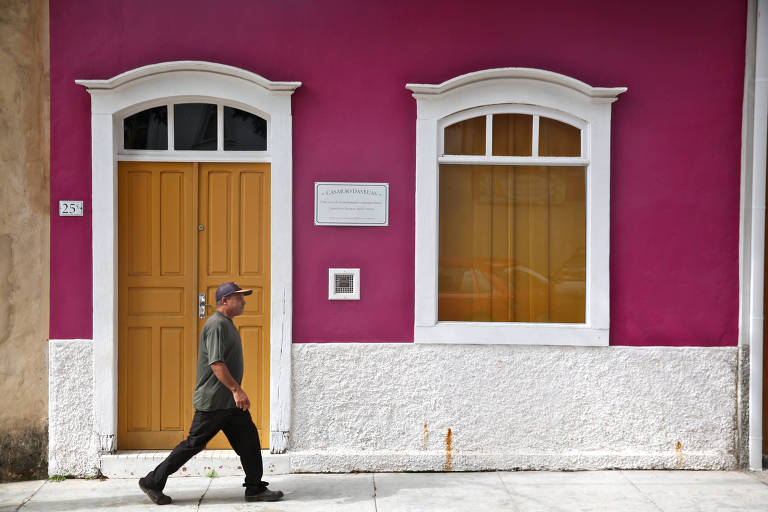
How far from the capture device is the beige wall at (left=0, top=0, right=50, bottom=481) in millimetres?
6070

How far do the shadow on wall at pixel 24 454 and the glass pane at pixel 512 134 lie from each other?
4588 millimetres

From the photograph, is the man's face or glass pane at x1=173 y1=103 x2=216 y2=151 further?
glass pane at x1=173 y1=103 x2=216 y2=151

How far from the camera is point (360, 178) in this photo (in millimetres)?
6293

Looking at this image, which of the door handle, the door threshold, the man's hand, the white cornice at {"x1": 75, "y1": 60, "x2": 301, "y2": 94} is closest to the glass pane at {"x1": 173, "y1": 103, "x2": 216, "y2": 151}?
the white cornice at {"x1": 75, "y1": 60, "x2": 301, "y2": 94}

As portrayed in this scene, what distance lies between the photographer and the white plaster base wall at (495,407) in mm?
6277

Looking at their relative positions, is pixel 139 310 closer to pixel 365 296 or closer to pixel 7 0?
pixel 365 296

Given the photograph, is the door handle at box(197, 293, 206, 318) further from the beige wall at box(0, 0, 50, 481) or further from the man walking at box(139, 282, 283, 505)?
the beige wall at box(0, 0, 50, 481)

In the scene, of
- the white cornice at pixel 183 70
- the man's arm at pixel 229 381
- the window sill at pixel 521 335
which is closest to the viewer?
the man's arm at pixel 229 381

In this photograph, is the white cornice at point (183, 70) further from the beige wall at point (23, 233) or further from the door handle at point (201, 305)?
the door handle at point (201, 305)

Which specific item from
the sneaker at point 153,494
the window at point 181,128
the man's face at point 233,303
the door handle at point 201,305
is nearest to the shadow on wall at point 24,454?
the sneaker at point 153,494

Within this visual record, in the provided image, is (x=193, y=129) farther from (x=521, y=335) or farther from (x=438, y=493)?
(x=438, y=493)

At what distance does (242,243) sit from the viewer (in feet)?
20.8

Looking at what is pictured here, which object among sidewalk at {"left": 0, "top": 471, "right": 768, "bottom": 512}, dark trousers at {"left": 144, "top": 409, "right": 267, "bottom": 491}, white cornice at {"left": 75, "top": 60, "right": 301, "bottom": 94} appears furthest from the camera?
white cornice at {"left": 75, "top": 60, "right": 301, "bottom": 94}

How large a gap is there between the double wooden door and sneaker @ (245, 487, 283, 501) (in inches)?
44.3
